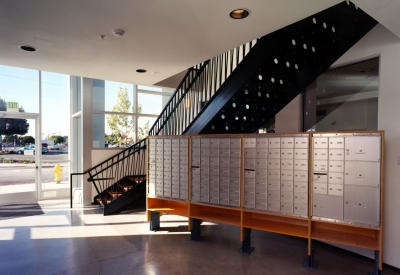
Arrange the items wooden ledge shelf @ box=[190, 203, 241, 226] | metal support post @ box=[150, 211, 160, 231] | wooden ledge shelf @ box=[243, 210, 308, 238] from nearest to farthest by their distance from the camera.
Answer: wooden ledge shelf @ box=[243, 210, 308, 238] < wooden ledge shelf @ box=[190, 203, 241, 226] < metal support post @ box=[150, 211, 160, 231]

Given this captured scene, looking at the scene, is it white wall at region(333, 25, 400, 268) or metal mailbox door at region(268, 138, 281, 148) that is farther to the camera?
metal mailbox door at region(268, 138, 281, 148)

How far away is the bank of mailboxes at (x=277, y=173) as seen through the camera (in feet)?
10.2

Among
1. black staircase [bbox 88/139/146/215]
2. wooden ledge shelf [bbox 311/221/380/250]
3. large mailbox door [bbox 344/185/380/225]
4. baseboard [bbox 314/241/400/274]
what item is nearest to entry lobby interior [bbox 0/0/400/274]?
baseboard [bbox 314/241/400/274]

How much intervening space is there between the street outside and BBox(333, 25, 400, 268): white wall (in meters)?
7.37

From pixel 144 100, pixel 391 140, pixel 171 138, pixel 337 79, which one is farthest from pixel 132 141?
pixel 391 140

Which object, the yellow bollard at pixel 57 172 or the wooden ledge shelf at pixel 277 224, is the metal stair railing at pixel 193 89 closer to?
the wooden ledge shelf at pixel 277 224

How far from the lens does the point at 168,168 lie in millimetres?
4238

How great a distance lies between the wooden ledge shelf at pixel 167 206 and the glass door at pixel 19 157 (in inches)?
161

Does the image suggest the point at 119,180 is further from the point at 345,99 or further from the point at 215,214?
the point at 345,99

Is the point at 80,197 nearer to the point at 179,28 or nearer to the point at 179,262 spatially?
the point at 179,262

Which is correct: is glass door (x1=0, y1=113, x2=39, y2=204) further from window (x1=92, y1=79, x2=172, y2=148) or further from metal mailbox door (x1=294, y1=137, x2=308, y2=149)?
metal mailbox door (x1=294, y1=137, x2=308, y2=149)

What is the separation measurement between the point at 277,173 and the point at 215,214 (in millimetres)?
1339

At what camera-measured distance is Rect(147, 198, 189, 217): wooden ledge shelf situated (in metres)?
4.27

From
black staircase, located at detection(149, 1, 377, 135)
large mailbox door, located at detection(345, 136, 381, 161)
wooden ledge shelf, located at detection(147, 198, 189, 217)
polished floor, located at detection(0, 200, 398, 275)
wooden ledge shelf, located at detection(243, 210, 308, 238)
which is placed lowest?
polished floor, located at detection(0, 200, 398, 275)
